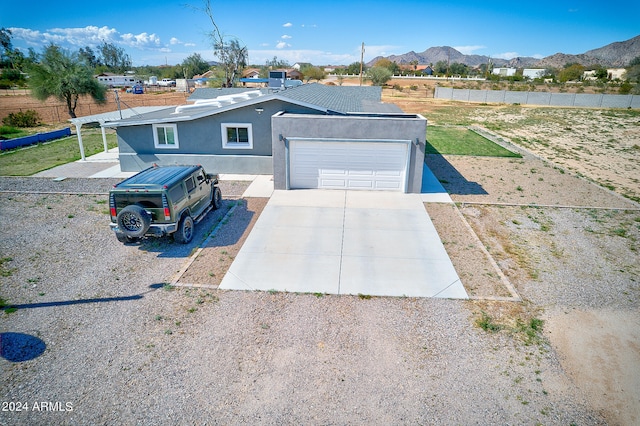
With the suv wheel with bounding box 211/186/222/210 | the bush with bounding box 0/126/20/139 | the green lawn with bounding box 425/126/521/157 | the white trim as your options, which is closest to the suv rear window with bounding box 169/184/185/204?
the suv wheel with bounding box 211/186/222/210

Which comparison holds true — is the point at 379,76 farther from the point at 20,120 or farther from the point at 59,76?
the point at 20,120

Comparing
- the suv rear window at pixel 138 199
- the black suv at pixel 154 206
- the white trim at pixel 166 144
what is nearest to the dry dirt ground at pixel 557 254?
the black suv at pixel 154 206

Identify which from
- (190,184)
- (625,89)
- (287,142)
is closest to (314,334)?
(190,184)

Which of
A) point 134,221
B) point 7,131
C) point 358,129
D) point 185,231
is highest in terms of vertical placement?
point 358,129

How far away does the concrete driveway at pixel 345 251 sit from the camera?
955 centimetres

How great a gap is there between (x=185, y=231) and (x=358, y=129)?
7.64m

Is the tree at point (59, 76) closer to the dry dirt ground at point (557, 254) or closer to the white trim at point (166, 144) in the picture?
the white trim at point (166, 144)

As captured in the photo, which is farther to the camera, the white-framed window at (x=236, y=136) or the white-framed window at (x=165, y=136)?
the white-framed window at (x=165, y=136)

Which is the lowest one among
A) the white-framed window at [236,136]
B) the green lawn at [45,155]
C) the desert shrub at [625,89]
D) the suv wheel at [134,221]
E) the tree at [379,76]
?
the green lawn at [45,155]

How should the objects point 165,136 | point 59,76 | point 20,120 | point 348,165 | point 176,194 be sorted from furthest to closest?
1. point 59,76
2. point 20,120
3. point 165,136
4. point 348,165
5. point 176,194

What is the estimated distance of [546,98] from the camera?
54.3 m

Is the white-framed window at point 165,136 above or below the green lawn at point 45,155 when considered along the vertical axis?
above

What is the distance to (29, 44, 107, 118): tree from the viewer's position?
32719 mm

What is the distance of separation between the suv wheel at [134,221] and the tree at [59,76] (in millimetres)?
29857
